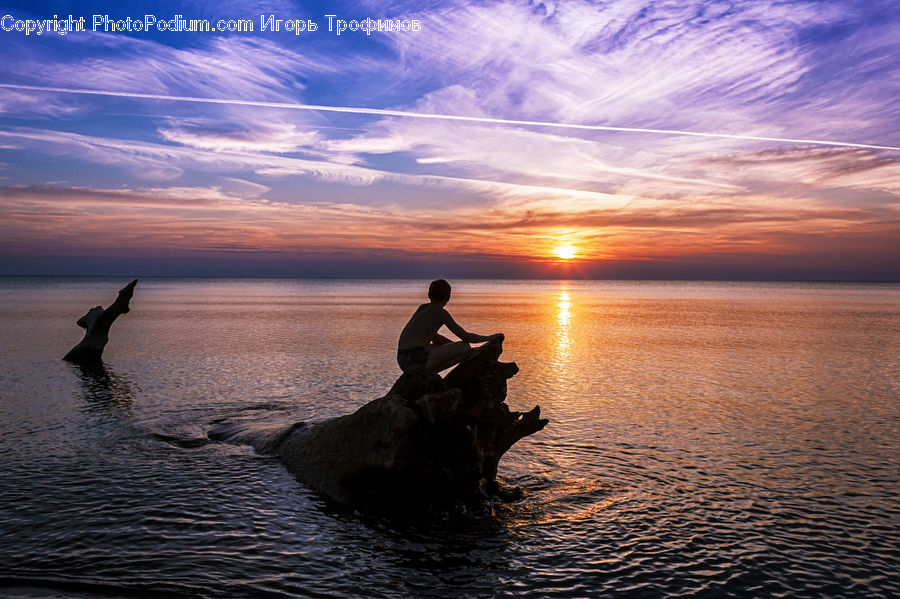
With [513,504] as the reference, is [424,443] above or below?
above

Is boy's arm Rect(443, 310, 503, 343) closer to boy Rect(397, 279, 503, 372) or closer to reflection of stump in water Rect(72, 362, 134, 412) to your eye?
boy Rect(397, 279, 503, 372)

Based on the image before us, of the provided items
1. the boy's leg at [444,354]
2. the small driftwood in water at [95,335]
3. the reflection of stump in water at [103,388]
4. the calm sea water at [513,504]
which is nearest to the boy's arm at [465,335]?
the boy's leg at [444,354]

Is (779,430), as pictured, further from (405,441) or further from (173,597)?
(173,597)

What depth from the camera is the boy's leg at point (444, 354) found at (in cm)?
1437

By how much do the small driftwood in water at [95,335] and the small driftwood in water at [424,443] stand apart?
23839mm

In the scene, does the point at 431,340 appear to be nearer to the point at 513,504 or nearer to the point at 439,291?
the point at 439,291

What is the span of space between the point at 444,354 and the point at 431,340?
67 centimetres

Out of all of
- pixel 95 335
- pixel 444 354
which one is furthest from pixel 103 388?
pixel 444 354

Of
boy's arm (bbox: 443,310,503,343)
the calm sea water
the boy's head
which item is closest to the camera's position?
the calm sea water

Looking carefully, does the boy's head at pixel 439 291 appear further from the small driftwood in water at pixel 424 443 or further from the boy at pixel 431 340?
the small driftwood in water at pixel 424 443

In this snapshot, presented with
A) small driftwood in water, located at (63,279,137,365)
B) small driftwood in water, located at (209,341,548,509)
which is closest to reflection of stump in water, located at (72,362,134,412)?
small driftwood in water, located at (63,279,137,365)

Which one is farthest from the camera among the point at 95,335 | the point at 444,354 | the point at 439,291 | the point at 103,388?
the point at 95,335

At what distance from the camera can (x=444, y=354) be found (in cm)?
1446

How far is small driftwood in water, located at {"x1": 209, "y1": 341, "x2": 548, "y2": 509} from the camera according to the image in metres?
13.0
